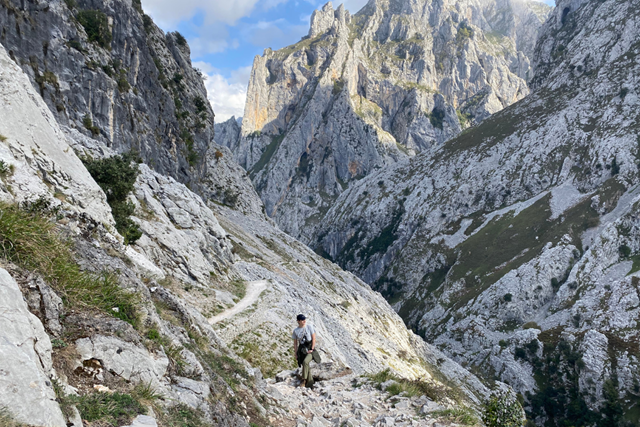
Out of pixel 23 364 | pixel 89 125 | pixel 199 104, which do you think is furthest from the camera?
pixel 199 104

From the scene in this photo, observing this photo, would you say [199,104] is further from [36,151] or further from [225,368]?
[225,368]

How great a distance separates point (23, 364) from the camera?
4477mm

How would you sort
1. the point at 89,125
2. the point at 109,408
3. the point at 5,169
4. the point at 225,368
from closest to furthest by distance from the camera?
the point at 109,408, the point at 225,368, the point at 5,169, the point at 89,125

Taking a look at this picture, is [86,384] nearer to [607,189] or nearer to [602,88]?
[607,189]

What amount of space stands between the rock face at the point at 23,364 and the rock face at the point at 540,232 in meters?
85.6

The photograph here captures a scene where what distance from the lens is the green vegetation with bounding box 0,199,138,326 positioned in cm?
634

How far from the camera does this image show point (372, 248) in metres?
157

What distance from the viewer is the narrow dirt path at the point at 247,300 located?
22459mm

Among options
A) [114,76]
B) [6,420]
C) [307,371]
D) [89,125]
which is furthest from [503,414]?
[114,76]

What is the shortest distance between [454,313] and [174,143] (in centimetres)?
8276

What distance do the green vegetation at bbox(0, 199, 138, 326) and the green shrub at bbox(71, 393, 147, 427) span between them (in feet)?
7.21

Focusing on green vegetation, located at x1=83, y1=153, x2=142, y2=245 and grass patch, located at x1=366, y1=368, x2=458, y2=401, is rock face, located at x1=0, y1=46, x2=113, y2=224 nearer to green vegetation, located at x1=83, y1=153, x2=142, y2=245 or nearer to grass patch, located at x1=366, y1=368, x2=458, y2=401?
green vegetation, located at x1=83, y1=153, x2=142, y2=245

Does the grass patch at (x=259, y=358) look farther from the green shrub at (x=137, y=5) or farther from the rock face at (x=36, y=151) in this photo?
the green shrub at (x=137, y=5)

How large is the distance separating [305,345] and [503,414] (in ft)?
21.7
